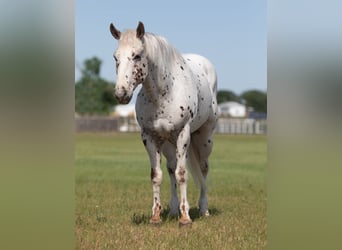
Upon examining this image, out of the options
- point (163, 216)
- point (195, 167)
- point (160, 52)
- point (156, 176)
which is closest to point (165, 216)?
point (163, 216)

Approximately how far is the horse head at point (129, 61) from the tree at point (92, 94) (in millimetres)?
85032

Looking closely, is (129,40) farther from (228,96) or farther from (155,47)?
(228,96)

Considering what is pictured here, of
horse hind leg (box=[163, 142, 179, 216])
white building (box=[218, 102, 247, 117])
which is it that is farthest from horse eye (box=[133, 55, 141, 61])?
white building (box=[218, 102, 247, 117])

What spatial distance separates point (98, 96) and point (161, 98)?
95668 millimetres

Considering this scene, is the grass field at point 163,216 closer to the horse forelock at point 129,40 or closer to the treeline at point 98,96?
the horse forelock at point 129,40

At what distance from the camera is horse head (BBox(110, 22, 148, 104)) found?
16.7 feet

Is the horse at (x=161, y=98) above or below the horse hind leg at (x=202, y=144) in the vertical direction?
above

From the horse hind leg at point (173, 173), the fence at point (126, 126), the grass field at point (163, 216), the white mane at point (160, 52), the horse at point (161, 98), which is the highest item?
the white mane at point (160, 52)

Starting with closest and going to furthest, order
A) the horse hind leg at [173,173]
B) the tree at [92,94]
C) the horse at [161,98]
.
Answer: the horse at [161,98], the horse hind leg at [173,173], the tree at [92,94]

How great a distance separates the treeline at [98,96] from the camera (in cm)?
9562

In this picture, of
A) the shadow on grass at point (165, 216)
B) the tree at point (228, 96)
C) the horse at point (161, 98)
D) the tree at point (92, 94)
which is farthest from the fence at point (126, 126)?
the tree at point (228, 96)

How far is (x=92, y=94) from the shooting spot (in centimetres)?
10012

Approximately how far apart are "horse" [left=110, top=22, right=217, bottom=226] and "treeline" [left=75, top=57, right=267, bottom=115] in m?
81.6
